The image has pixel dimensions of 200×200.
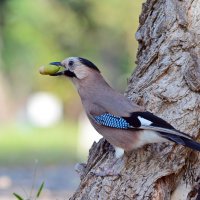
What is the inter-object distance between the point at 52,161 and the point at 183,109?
1199cm

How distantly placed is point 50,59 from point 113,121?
17371 millimetres

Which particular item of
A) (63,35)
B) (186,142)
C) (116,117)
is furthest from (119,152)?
(63,35)

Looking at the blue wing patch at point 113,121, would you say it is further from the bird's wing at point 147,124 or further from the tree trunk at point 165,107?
the tree trunk at point 165,107

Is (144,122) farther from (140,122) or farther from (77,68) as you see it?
(77,68)

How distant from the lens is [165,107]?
611 cm

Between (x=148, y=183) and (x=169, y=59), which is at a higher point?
(x=169, y=59)

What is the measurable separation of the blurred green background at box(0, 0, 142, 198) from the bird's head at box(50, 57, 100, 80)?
19.1 feet

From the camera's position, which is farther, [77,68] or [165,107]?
[77,68]

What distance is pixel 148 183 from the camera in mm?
5926

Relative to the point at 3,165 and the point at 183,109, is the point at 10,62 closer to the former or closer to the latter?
the point at 3,165

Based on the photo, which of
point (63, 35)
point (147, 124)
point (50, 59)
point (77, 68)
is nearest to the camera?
point (147, 124)

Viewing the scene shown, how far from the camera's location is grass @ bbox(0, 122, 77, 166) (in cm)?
1857

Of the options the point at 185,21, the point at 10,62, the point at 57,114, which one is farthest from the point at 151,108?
the point at 57,114

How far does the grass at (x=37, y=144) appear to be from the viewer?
60.9ft
